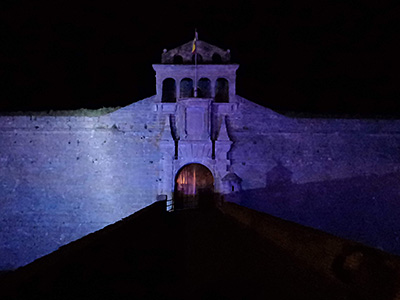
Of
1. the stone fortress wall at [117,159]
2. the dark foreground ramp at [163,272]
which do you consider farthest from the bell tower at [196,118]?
the dark foreground ramp at [163,272]

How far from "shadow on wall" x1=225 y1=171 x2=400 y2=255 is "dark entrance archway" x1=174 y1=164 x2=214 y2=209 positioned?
1.68 meters

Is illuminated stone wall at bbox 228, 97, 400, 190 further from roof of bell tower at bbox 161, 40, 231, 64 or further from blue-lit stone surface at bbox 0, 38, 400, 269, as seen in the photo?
roof of bell tower at bbox 161, 40, 231, 64

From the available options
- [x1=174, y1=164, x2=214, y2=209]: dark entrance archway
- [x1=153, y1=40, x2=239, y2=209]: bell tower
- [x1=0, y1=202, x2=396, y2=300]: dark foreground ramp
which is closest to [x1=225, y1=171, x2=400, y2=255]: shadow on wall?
[x1=174, y1=164, x2=214, y2=209]: dark entrance archway

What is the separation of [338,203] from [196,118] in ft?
24.1

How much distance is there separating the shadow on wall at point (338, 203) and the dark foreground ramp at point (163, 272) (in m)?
6.14

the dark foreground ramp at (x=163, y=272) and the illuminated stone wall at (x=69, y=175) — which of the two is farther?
the illuminated stone wall at (x=69, y=175)

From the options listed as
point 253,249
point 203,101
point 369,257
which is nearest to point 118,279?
point 253,249

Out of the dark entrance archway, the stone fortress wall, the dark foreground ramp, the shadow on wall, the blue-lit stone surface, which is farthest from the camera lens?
the dark entrance archway

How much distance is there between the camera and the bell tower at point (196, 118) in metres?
12.1

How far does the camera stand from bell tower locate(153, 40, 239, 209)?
12.1m

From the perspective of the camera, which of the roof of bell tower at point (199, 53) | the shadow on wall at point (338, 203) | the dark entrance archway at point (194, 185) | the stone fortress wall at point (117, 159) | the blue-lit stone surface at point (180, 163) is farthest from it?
the dark entrance archway at point (194, 185)

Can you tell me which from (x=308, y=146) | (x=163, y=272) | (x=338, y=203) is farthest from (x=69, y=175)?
(x=338, y=203)

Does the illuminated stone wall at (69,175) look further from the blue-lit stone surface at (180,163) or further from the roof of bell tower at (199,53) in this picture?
the roof of bell tower at (199,53)

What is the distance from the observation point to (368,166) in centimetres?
1222
